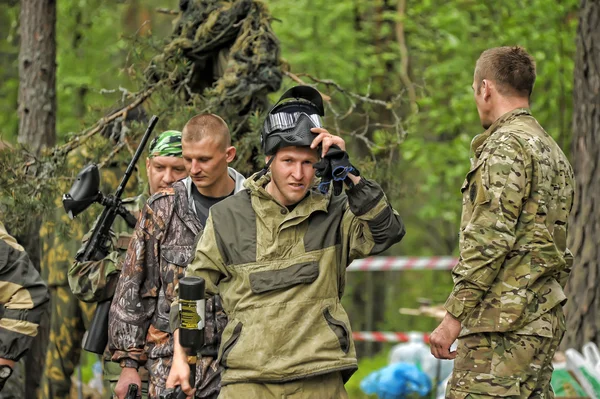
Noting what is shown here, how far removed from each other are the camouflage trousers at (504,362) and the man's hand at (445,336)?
0.35 feet

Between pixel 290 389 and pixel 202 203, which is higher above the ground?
pixel 202 203

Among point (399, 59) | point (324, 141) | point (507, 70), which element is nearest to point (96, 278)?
point (324, 141)

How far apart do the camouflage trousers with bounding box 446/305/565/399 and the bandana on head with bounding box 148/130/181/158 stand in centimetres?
220

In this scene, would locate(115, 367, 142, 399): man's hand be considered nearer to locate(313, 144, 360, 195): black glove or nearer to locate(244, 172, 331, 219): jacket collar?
locate(244, 172, 331, 219): jacket collar

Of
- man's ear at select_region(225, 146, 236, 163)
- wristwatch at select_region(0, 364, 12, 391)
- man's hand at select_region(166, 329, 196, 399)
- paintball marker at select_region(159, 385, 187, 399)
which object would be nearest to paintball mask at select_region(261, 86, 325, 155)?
man's ear at select_region(225, 146, 236, 163)

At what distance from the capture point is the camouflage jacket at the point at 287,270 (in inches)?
185

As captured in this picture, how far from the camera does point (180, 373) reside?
4.69 m

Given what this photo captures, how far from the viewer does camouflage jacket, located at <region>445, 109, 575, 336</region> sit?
4.85 metres

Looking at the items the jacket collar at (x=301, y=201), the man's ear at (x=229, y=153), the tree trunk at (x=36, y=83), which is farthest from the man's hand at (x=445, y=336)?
the tree trunk at (x=36, y=83)

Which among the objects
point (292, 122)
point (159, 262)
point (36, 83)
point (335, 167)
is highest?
point (36, 83)

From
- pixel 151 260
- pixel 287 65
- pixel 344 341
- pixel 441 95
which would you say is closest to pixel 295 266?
pixel 344 341

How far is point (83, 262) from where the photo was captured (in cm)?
623

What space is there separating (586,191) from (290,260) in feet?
17.5

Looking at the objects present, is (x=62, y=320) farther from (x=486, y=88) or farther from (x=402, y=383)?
(x=486, y=88)
